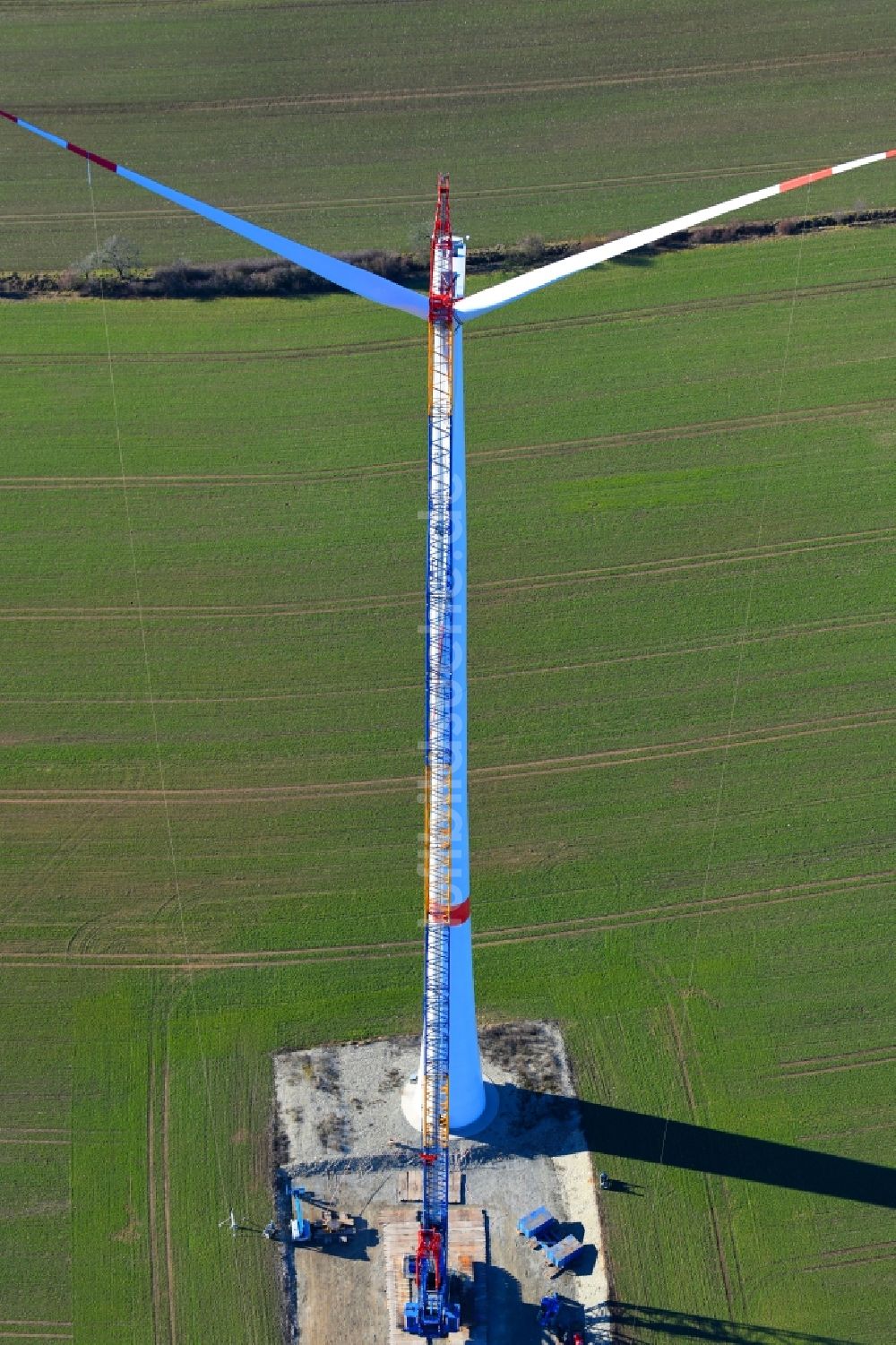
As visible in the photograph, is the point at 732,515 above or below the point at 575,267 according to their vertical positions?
above

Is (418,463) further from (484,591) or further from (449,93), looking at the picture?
(449,93)

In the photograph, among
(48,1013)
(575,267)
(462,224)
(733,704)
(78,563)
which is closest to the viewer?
(575,267)

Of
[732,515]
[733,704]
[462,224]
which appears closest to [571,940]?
[733,704]

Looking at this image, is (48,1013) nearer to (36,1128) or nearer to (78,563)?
(36,1128)

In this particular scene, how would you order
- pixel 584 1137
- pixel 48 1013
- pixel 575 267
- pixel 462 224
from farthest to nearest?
pixel 462 224 < pixel 48 1013 < pixel 584 1137 < pixel 575 267

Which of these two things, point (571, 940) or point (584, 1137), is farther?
point (571, 940)

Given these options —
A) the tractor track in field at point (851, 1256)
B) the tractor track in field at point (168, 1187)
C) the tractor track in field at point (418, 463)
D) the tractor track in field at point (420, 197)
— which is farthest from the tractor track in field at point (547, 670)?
the tractor track in field at point (420, 197)
